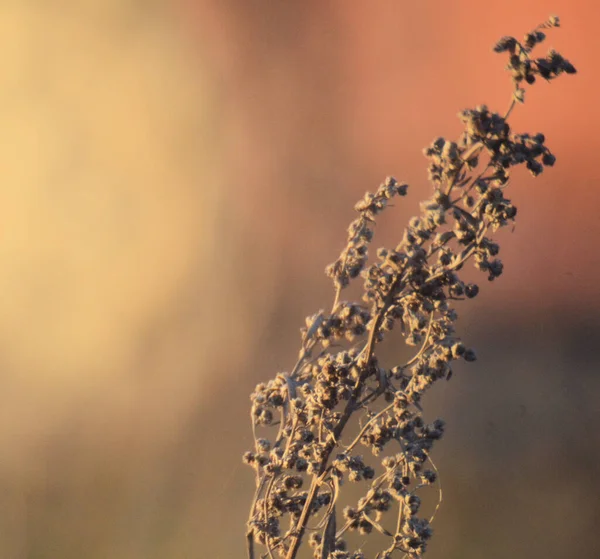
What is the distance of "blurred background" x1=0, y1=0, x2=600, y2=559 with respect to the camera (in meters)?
0.97

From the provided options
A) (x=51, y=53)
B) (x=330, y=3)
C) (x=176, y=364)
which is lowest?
(x=176, y=364)

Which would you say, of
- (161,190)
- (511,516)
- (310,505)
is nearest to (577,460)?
(511,516)

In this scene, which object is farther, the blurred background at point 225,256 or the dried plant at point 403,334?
the blurred background at point 225,256

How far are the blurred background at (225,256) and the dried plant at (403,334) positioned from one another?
0.45 metres

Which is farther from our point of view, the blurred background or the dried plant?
the blurred background

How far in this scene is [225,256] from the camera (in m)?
1.11

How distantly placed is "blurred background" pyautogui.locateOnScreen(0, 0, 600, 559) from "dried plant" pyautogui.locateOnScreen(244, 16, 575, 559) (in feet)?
1.49

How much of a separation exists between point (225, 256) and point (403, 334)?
24.8 inches

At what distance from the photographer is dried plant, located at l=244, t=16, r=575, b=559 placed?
46 cm

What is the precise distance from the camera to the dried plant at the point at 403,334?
18.1 inches

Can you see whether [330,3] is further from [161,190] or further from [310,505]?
[310,505]

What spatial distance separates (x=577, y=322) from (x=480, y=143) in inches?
23.3

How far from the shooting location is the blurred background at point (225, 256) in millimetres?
975

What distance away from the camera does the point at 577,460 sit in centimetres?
95
